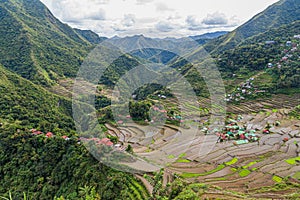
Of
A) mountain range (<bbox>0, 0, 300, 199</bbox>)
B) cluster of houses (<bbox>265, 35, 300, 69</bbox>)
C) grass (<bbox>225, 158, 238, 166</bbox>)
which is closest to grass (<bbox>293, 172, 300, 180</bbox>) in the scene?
grass (<bbox>225, 158, 238, 166</bbox>)

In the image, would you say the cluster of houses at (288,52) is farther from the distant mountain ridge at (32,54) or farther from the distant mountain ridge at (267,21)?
the distant mountain ridge at (32,54)

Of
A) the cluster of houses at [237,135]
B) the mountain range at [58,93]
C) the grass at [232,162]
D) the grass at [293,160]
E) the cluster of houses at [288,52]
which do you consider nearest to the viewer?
the mountain range at [58,93]

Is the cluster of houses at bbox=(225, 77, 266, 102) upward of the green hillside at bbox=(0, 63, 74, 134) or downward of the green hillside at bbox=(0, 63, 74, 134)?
upward

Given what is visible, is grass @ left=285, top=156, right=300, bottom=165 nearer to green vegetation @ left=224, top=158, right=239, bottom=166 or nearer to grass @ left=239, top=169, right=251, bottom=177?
grass @ left=239, top=169, right=251, bottom=177

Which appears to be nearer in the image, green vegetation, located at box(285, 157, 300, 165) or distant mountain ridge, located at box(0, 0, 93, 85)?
green vegetation, located at box(285, 157, 300, 165)

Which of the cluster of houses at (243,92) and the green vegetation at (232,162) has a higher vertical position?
the cluster of houses at (243,92)

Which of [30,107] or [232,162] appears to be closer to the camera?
[232,162]

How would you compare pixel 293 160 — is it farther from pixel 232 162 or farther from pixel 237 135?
pixel 237 135

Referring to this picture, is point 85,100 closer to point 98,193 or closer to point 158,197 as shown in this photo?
point 98,193

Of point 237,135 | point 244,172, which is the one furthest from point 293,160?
point 237,135

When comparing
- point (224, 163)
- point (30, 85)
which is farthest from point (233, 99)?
point (30, 85)

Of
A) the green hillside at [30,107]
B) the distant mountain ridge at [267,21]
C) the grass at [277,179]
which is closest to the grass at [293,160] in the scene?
the grass at [277,179]

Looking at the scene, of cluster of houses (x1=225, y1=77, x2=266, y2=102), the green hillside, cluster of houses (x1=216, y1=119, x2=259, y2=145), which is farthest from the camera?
cluster of houses (x1=225, y1=77, x2=266, y2=102)
